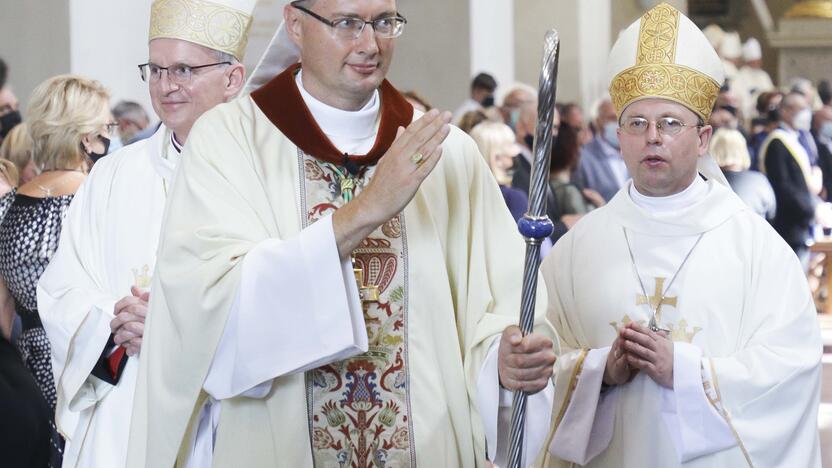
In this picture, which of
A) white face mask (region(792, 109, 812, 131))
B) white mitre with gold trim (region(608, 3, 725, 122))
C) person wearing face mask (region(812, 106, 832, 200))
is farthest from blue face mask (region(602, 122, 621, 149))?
white mitre with gold trim (region(608, 3, 725, 122))

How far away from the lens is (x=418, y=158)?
3.14m

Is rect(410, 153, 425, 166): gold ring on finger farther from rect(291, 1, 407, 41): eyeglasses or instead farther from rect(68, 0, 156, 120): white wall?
rect(68, 0, 156, 120): white wall

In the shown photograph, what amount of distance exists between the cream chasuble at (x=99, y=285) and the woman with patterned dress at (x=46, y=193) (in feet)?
2.59

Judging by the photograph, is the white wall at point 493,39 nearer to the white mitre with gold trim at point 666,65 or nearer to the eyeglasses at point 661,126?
the white mitre with gold trim at point 666,65

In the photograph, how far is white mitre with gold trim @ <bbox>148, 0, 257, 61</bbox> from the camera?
457 centimetres

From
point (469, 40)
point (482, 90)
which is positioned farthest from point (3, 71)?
point (469, 40)

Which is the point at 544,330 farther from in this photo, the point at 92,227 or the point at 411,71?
the point at 411,71

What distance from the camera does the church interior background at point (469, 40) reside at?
10836mm

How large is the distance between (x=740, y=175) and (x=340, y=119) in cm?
714

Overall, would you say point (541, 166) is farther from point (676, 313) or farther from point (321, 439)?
point (676, 313)

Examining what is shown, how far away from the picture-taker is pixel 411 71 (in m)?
15.7

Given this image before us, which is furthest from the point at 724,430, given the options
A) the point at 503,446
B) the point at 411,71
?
the point at 411,71

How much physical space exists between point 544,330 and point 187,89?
59.2 inches

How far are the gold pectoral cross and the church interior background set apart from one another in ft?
10.5
